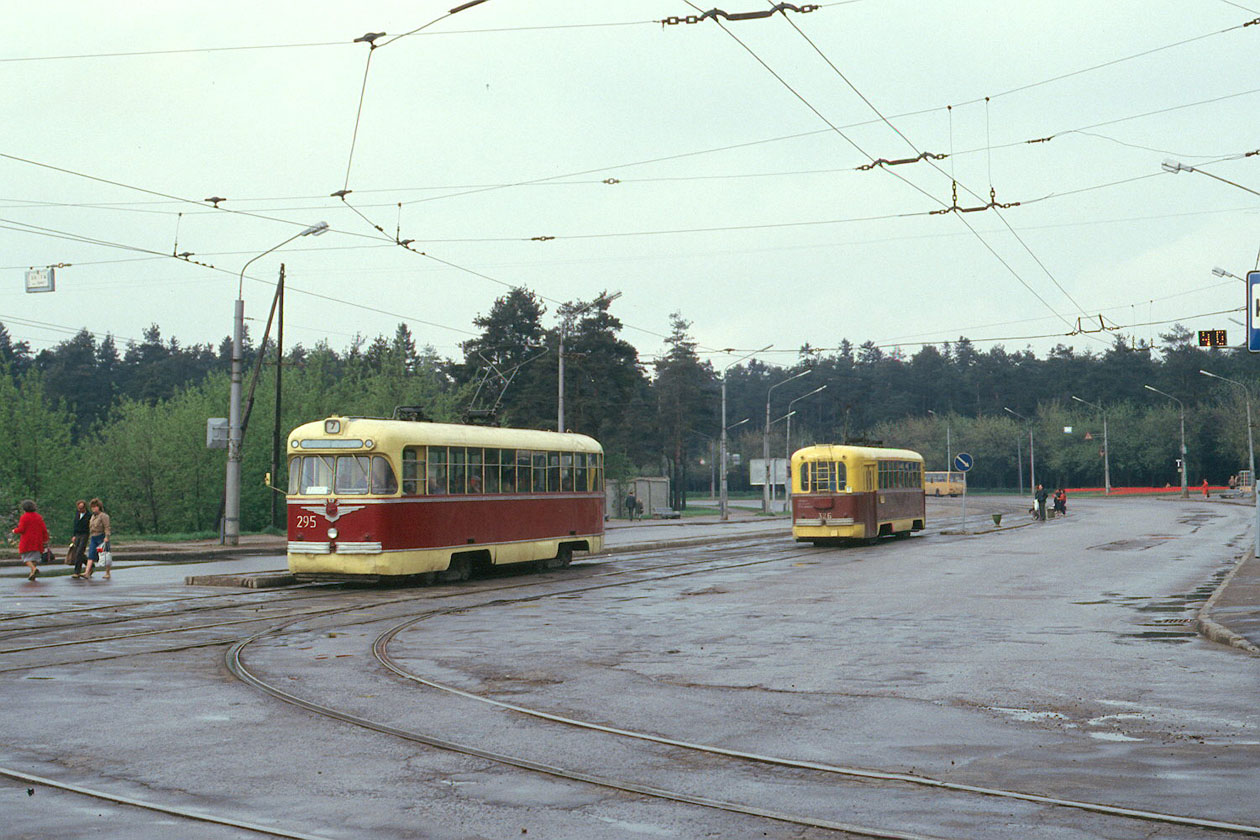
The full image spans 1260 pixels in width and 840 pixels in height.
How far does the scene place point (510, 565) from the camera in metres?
28.2

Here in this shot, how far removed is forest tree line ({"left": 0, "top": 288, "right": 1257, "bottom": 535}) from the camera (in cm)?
5097

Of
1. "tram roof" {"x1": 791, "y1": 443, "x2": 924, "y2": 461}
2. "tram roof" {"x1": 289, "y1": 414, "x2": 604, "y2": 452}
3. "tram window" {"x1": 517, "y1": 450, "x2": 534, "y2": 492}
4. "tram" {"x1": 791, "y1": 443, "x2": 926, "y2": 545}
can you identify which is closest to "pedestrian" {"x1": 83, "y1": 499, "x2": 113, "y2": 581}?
"tram roof" {"x1": 289, "y1": 414, "x2": 604, "y2": 452}

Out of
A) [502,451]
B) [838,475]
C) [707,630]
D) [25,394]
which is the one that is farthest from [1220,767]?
[25,394]

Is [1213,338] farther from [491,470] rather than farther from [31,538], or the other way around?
[31,538]

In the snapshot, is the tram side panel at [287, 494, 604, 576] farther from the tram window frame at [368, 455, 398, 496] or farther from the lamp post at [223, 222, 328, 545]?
the lamp post at [223, 222, 328, 545]

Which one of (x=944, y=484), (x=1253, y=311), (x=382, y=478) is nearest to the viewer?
(x=1253, y=311)

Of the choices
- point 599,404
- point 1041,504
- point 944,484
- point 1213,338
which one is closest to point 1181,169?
point 1213,338

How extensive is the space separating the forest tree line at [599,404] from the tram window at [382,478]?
4344mm

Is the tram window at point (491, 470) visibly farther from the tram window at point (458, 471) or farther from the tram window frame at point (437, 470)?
the tram window frame at point (437, 470)

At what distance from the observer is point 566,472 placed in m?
26.7

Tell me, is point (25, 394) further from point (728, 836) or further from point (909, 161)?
point (728, 836)

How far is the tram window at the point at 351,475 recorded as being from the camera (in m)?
20.7

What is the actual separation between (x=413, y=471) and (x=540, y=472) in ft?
15.4

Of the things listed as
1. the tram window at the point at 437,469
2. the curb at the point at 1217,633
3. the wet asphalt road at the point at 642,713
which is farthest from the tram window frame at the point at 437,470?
the curb at the point at 1217,633
